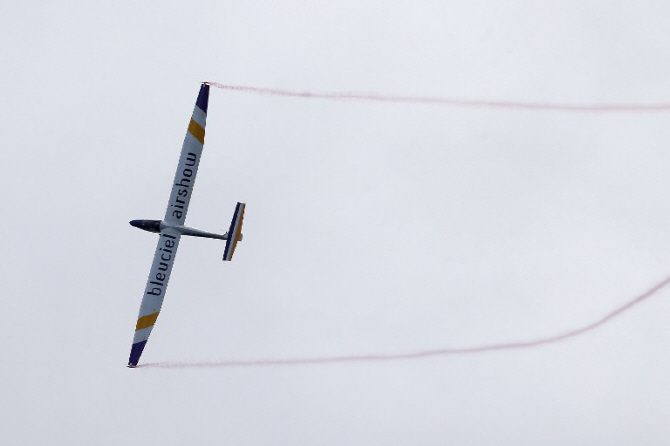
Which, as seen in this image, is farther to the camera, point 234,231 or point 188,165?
point 188,165

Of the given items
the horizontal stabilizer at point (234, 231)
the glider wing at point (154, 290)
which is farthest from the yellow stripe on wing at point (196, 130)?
the glider wing at point (154, 290)

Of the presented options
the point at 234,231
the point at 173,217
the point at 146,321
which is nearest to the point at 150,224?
the point at 173,217

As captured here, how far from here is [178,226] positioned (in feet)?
192

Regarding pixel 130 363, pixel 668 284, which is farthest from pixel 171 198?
pixel 668 284

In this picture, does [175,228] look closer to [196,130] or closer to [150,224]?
[150,224]

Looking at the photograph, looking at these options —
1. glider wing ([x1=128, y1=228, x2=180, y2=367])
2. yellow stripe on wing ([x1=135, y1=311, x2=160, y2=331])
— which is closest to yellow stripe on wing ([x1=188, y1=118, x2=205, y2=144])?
glider wing ([x1=128, y1=228, x2=180, y2=367])

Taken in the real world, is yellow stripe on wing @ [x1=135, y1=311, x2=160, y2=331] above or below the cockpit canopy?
below

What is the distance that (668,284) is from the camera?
53844 millimetres

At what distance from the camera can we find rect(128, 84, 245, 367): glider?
189ft

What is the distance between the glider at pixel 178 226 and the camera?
5747cm

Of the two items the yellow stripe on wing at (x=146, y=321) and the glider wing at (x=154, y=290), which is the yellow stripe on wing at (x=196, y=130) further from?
the yellow stripe on wing at (x=146, y=321)

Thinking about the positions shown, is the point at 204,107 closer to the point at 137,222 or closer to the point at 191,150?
the point at 191,150

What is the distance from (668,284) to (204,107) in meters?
30.7

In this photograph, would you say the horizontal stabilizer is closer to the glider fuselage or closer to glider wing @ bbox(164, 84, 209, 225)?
the glider fuselage
